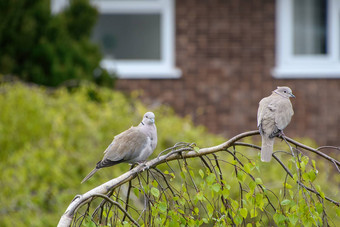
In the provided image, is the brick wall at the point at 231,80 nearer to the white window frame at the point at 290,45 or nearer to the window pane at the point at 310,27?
the white window frame at the point at 290,45

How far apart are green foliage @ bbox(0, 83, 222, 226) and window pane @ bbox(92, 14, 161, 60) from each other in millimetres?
3687

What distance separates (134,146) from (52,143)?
343cm

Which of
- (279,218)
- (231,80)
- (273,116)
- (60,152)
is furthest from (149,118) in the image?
(231,80)

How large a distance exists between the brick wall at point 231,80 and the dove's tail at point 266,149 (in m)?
7.25

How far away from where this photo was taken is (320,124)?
1007 centimetres

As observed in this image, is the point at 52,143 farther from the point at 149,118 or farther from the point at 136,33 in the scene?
the point at 136,33

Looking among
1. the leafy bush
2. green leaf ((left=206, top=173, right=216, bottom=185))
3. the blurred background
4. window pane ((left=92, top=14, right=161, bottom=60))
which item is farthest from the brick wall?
green leaf ((left=206, top=173, right=216, bottom=185))

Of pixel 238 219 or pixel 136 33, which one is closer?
pixel 238 219

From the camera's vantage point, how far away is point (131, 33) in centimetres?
1047

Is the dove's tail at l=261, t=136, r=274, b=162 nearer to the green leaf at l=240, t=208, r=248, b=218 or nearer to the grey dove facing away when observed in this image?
the grey dove facing away

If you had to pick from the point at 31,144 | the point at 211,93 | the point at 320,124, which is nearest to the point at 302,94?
the point at 320,124

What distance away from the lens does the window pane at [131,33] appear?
10414 millimetres

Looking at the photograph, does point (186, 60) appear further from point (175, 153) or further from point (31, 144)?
point (175, 153)

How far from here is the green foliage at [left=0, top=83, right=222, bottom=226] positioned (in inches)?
224
